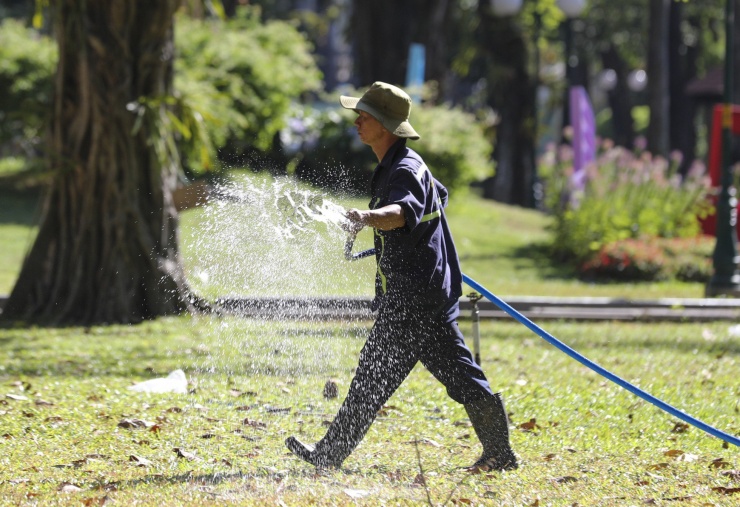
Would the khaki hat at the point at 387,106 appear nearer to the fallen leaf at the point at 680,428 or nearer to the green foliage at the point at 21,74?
the fallen leaf at the point at 680,428

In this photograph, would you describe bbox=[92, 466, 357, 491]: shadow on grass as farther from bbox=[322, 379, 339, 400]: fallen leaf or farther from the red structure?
the red structure

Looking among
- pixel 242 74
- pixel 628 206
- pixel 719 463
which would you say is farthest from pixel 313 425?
pixel 242 74

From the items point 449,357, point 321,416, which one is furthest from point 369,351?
point 321,416

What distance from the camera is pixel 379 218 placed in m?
4.95

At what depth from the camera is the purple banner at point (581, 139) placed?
18.9 meters

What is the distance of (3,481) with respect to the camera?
530 cm

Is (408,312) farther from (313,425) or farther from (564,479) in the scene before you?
(313,425)

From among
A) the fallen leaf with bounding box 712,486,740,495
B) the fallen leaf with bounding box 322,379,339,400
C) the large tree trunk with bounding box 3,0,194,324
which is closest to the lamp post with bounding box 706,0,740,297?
the large tree trunk with bounding box 3,0,194,324

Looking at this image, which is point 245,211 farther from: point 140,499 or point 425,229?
point 140,499

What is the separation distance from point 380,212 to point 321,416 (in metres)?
2.33

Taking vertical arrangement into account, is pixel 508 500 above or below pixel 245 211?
below

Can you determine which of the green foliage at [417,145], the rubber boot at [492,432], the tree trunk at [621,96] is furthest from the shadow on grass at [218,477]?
the tree trunk at [621,96]

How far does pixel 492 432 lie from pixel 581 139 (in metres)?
14.5

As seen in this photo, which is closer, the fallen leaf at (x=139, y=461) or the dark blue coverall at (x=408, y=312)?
the dark blue coverall at (x=408, y=312)
